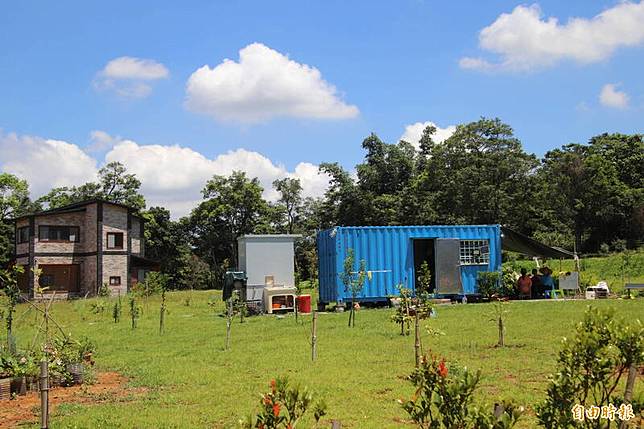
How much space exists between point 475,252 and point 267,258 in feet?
24.8

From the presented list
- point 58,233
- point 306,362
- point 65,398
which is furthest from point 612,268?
point 58,233

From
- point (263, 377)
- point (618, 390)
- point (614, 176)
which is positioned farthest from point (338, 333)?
point (614, 176)

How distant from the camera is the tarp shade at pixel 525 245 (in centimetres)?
2386

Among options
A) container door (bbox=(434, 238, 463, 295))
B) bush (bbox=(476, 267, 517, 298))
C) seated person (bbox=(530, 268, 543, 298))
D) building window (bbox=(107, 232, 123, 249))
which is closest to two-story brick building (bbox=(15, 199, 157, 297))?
building window (bbox=(107, 232, 123, 249))

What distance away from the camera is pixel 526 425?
641cm

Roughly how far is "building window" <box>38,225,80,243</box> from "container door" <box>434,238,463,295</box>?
26240mm

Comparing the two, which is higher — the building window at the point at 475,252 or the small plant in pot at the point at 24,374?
the building window at the point at 475,252

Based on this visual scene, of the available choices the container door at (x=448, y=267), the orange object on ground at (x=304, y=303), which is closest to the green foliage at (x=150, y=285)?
the orange object on ground at (x=304, y=303)

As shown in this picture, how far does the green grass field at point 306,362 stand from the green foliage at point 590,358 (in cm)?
220

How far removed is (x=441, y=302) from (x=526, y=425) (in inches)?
641

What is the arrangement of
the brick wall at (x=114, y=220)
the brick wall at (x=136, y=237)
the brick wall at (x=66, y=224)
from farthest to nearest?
the brick wall at (x=136, y=237), the brick wall at (x=114, y=220), the brick wall at (x=66, y=224)

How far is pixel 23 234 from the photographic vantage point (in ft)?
131

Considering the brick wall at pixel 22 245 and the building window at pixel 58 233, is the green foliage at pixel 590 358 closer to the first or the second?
the building window at pixel 58 233

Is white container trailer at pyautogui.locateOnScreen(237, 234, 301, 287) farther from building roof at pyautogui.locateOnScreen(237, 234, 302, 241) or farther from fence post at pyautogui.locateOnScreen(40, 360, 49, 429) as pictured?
fence post at pyautogui.locateOnScreen(40, 360, 49, 429)
